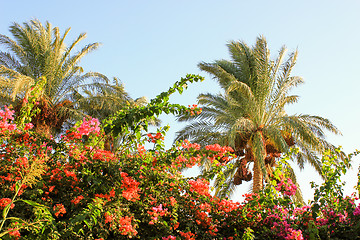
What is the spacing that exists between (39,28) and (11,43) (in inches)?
51.2

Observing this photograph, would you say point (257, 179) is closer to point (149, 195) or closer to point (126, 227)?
point (149, 195)

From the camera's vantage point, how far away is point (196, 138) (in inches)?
525

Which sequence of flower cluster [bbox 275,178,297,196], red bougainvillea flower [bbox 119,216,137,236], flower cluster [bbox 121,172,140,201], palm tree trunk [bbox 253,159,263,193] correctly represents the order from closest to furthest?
1. red bougainvillea flower [bbox 119,216,137,236]
2. flower cluster [bbox 121,172,140,201]
3. flower cluster [bbox 275,178,297,196]
4. palm tree trunk [bbox 253,159,263,193]

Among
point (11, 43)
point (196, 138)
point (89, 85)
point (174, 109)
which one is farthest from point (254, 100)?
point (11, 43)

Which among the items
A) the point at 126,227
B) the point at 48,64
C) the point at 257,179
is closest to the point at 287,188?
the point at 126,227

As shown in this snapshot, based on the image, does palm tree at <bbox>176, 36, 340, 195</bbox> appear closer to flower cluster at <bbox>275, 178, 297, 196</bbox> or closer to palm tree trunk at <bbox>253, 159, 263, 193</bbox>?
palm tree trunk at <bbox>253, 159, 263, 193</bbox>

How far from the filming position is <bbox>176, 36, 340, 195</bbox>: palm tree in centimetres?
1255

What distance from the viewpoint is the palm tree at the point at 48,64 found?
527 inches

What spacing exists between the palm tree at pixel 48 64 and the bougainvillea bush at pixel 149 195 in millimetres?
8516

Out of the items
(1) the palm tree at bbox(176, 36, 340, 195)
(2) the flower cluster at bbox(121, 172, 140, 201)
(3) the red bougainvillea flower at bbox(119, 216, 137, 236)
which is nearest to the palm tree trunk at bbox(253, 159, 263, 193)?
(1) the palm tree at bbox(176, 36, 340, 195)

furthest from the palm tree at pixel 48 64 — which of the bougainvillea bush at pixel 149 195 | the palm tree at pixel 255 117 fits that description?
the bougainvillea bush at pixel 149 195

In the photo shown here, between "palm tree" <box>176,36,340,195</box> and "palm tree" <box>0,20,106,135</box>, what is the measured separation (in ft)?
15.8

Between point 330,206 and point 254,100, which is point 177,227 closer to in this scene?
point 330,206

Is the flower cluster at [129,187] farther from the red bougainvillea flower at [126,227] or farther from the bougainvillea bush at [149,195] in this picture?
the red bougainvillea flower at [126,227]
